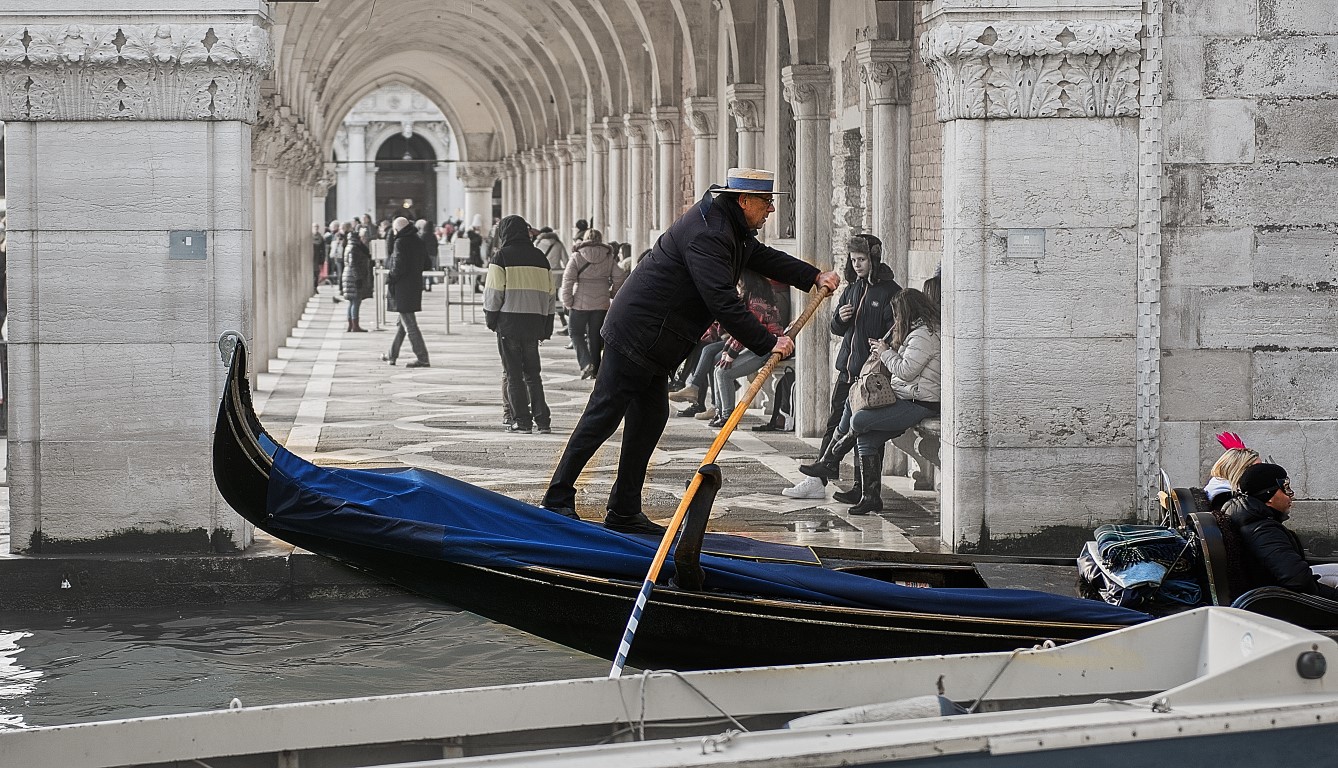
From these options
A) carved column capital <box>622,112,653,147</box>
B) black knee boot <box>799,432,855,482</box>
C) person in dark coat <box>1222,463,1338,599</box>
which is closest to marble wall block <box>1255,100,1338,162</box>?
black knee boot <box>799,432,855,482</box>

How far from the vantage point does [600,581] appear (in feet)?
18.6

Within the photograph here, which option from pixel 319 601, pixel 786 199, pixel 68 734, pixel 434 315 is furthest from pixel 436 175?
pixel 68 734

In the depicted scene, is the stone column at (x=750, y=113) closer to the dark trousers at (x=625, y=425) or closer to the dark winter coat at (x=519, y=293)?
the dark winter coat at (x=519, y=293)

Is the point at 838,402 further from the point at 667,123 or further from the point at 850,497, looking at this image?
the point at 667,123

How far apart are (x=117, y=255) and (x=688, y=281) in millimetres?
2834

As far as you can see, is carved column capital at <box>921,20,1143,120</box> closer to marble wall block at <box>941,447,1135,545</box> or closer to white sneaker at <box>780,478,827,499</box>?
marble wall block at <box>941,447,1135,545</box>

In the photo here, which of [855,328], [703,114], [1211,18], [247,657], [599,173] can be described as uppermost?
[599,173]

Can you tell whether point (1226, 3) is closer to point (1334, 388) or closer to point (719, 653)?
point (1334, 388)

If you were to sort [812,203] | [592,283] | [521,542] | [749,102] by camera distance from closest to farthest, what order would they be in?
[521,542], [812,203], [749,102], [592,283]

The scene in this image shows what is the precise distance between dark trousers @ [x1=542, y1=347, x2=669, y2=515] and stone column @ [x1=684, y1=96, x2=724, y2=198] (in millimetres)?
9820

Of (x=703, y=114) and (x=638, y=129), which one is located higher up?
(x=638, y=129)

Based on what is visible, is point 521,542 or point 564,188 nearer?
point 521,542

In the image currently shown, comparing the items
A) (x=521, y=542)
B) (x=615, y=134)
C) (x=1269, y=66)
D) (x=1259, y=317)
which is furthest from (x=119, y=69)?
(x=615, y=134)

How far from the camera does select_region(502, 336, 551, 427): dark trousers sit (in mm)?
12734
